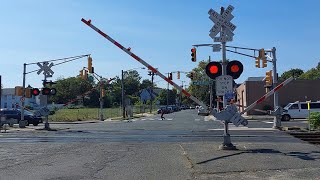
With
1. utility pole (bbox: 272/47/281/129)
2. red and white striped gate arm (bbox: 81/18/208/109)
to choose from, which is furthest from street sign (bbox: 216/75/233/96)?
utility pole (bbox: 272/47/281/129)

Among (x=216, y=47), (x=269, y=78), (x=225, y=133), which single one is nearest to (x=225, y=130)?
(x=225, y=133)

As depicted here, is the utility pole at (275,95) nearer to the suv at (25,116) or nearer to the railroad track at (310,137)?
the railroad track at (310,137)

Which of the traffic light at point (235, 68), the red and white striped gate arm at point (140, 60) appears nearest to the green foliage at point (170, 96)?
the red and white striped gate arm at point (140, 60)

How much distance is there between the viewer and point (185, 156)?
13.5 meters

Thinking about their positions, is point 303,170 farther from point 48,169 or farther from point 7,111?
point 7,111

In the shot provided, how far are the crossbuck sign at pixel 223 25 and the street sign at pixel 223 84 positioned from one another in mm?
1398

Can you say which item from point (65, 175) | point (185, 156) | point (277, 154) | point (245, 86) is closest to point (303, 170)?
point (277, 154)

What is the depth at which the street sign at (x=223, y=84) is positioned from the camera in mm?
14852

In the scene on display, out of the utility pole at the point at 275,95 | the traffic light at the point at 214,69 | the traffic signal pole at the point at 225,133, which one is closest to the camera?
the traffic signal pole at the point at 225,133

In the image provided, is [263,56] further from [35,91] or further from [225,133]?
[225,133]

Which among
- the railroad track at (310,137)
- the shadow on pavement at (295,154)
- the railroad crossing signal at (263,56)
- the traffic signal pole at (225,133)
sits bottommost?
the shadow on pavement at (295,154)

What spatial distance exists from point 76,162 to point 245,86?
184ft

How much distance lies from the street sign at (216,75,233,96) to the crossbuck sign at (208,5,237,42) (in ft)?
4.59

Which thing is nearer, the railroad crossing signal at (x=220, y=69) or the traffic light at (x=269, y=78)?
the railroad crossing signal at (x=220, y=69)
